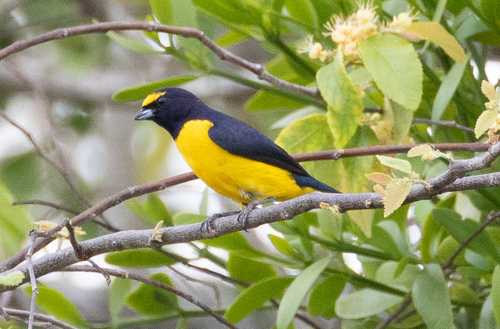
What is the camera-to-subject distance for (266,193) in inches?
95.4

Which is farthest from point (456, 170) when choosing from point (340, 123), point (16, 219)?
point (16, 219)

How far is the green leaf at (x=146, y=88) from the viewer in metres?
2.10

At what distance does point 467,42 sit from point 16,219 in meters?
1.58

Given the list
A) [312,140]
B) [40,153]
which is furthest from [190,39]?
[40,153]

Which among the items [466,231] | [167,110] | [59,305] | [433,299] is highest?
[167,110]

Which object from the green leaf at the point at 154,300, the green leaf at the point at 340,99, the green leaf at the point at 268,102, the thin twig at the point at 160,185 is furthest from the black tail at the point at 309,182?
the green leaf at the point at 154,300

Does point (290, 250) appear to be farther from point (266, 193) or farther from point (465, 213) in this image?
point (465, 213)

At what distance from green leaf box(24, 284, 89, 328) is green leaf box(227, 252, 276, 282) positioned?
0.51 metres

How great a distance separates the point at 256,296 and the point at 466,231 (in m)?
0.64

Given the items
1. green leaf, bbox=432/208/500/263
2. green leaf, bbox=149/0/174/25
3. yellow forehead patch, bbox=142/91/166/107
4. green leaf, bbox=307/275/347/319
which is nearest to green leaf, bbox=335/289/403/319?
green leaf, bbox=307/275/347/319

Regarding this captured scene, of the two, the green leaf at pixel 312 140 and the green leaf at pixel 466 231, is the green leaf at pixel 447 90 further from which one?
the green leaf at pixel 312 140

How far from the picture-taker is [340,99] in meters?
1.78

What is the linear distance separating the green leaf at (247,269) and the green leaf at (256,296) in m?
0.14

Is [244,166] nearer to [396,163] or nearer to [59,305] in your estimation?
[59,305]
